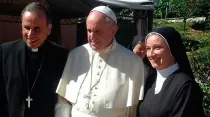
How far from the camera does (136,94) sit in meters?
3.15

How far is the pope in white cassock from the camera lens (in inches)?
122

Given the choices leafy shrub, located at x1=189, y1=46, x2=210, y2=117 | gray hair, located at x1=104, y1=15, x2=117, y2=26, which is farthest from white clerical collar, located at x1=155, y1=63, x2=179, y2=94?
leafy shrub, located at x1=189, y1=46, x2=210, y2=117

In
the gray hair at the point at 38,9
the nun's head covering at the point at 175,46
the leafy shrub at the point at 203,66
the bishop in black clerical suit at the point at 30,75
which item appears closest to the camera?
the nun's head covering at the point at 175,46

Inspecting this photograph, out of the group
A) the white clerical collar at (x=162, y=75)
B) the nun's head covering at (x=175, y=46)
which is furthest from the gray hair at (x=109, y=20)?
the white clerical collar at (x=162, y=75)

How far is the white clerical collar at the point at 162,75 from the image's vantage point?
2846 mm

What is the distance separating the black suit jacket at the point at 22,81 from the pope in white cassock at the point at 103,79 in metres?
0.09

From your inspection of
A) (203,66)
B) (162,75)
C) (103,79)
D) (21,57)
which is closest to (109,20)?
(103,79)

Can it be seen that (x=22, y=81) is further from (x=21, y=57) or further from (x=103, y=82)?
(x=103, y=82)

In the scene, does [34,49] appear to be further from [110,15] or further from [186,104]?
[186,104]

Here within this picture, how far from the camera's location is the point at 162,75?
2.90 m

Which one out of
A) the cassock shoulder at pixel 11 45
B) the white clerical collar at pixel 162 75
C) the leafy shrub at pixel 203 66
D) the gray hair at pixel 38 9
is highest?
the gray hair at pixel 38 9

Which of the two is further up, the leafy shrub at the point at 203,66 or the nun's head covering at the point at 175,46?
the nun's head covering at the point at 175,46

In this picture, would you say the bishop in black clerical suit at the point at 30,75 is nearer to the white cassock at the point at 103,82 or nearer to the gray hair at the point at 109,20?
the white cassock at the point at 103,82

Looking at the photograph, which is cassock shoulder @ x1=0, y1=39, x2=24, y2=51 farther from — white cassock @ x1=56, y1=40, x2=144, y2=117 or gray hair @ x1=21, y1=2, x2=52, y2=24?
white cassock @ x1=56, y1=40, x2=144, y2=117
